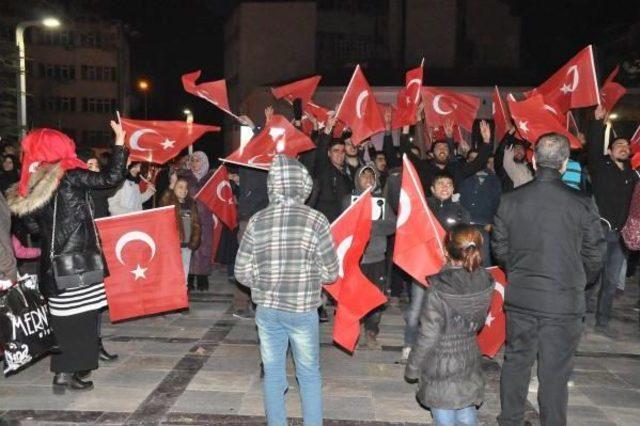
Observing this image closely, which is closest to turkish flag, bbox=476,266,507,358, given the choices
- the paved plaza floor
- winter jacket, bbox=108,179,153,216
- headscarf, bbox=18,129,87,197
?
the paved plaza floor

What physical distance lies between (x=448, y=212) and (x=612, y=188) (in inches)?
90.3

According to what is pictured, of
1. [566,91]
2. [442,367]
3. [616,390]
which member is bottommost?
[616,390]

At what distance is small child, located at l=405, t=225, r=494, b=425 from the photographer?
3.89 meters

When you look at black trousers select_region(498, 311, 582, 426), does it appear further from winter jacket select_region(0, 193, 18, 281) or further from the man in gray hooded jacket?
winter jacket select_region(0, 193, 18, 281)

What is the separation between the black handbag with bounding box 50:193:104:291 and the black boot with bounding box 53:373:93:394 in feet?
2.54

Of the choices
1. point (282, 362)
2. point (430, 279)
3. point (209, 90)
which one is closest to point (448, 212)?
point (430, 279)

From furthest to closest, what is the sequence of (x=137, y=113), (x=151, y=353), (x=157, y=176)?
(x=137, y=113)
(x=157, y=176)
(x=151, y=353)

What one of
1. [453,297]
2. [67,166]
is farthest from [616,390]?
[67,166]

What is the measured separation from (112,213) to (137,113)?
68.7 meters

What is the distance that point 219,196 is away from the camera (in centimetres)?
1023

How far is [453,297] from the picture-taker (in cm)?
389

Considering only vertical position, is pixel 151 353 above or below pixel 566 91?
below

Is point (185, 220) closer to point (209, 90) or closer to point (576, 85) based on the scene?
point (209, 90)

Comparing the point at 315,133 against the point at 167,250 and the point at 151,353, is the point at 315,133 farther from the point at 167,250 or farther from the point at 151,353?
the point at 151,353
